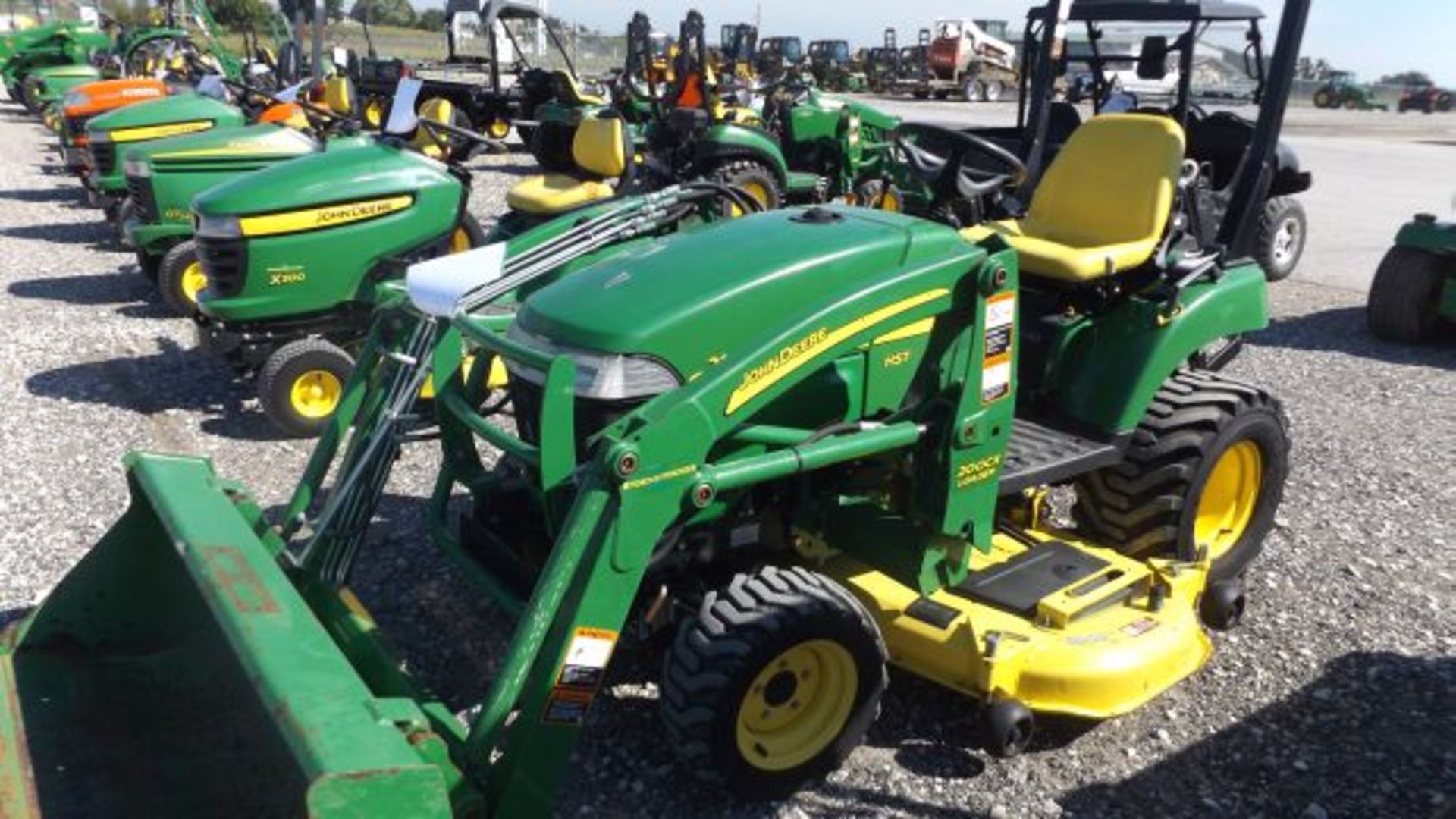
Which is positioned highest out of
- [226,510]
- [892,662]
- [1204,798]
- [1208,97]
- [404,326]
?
[1208,97]

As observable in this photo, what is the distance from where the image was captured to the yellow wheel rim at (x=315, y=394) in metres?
5.36

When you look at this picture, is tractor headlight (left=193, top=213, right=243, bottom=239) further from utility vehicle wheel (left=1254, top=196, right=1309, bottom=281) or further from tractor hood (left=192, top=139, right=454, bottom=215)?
utility vehicle wheel (left=1254, top=196, right=1309, bottom=281)

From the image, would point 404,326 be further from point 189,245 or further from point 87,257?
point 87,257

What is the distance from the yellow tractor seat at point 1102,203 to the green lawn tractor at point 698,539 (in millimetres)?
35

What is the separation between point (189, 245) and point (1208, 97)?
5795mm

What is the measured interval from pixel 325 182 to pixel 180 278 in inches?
88.3

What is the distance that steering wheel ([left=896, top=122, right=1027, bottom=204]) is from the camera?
3.75 m

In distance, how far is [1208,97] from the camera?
563cm

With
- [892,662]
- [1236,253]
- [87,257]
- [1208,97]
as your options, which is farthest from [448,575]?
[87,257]

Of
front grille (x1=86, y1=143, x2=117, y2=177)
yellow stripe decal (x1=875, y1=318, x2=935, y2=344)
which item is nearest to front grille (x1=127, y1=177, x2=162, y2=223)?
front grille (x1=86, y1=143, x2=117, y2=177)

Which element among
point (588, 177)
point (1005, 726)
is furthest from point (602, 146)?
point (1005, 726)

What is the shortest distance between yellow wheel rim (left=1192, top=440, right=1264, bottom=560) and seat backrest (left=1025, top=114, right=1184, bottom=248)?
0.83 metres

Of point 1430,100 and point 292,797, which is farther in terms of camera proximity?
point 1430,100

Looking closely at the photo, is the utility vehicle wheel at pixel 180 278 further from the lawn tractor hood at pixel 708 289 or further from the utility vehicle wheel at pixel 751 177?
the lawn tractor hood at pixel 708 289
